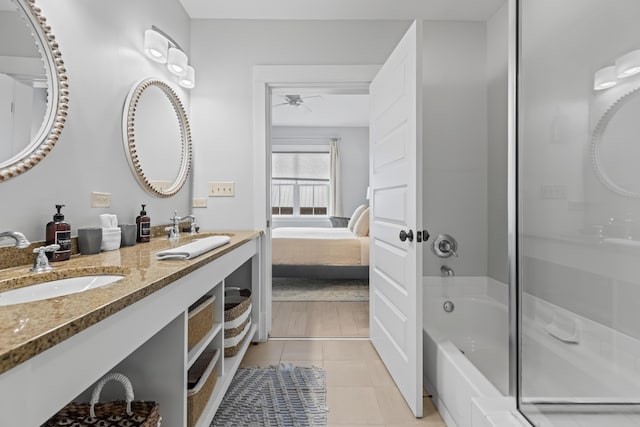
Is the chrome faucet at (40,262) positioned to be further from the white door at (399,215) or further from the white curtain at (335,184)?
the white curtain at (335,184)

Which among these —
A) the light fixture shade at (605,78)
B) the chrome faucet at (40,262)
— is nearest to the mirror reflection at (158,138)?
the chrome faucet at (40,262)

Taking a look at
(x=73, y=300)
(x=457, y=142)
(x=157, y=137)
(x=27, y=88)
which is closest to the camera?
(x=73, y=300)

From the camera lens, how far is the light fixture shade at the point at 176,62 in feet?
7.25

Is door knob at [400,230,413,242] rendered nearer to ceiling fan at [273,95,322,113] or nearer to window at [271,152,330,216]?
ceiling fan at [273,95,322,113]

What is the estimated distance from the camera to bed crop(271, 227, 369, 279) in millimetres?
4160

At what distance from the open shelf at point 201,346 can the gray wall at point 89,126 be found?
711mm

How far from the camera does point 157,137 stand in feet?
7.14

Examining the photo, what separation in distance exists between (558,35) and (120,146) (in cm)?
208

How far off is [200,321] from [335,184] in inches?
229

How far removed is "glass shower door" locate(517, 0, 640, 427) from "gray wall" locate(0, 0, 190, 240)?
1789 millimetres

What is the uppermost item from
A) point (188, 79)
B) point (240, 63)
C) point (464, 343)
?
point (240, 63)

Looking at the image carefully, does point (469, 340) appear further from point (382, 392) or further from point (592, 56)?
point (592, 56)

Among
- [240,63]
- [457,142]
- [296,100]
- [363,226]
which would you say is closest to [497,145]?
[457,142]

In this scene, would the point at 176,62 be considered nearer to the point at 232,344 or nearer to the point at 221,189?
the point at 221,189
